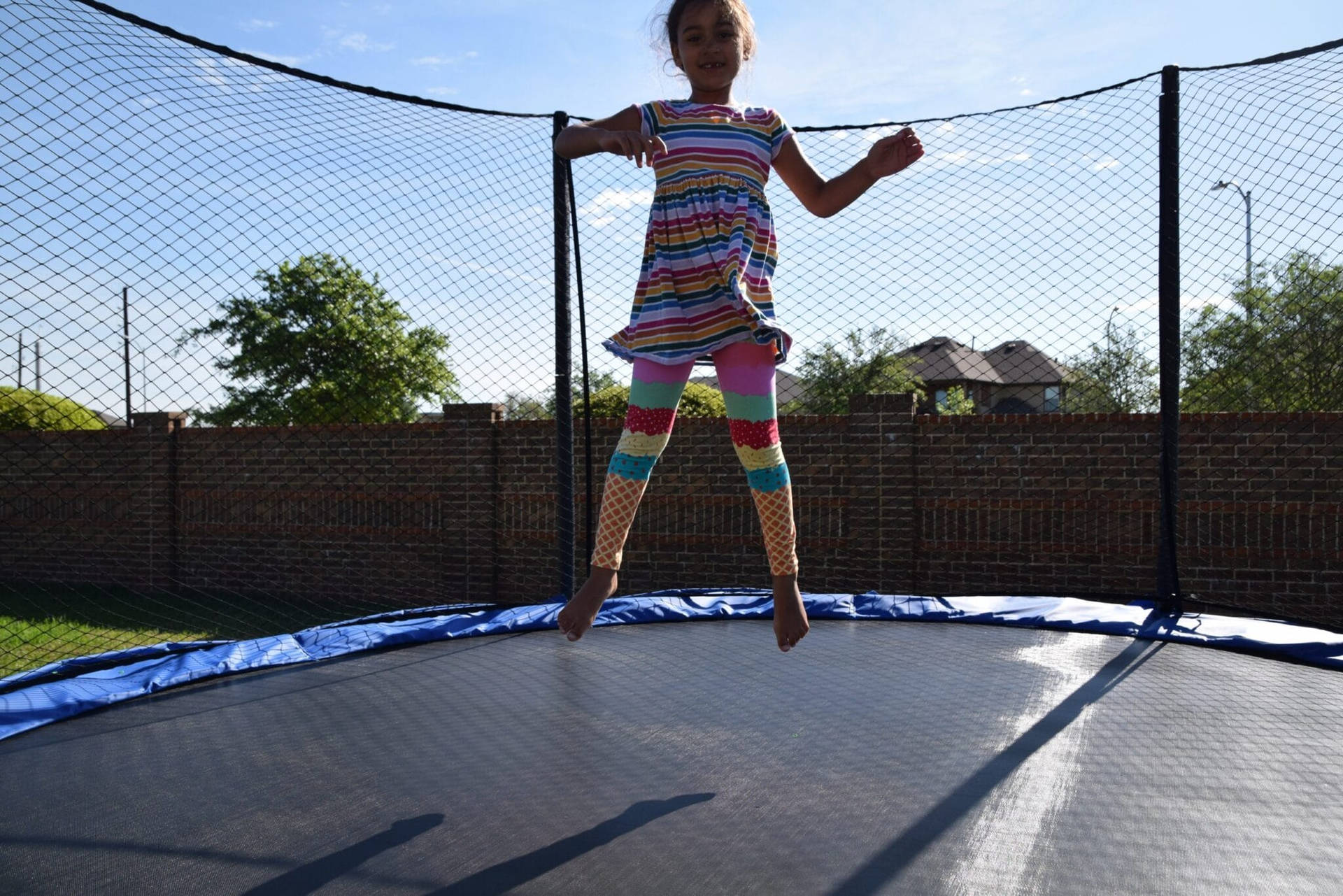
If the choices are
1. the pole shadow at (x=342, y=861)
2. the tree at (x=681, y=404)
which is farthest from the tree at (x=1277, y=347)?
the pole shadow at (x=342, y=861)

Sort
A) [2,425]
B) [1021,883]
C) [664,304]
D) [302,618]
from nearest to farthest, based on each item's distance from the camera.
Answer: [1021,883] → [664,304] → [302,618] → [2,425]

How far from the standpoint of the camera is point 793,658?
1833 millimetres

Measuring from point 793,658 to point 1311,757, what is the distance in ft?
2.76

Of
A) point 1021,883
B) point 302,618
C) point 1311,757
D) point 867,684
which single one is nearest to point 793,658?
point 867,684

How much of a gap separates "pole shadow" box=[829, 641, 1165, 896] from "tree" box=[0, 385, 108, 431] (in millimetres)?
6152

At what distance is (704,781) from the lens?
1.12m

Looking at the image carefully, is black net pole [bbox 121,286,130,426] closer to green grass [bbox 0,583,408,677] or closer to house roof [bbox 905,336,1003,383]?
green grass [bbox 0,583,408,677]

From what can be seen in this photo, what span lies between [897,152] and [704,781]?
3.37 ft

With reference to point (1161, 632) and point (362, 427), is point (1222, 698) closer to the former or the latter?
point (1161, 632)

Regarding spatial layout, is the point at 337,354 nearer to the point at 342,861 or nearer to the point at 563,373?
the point at 563,373

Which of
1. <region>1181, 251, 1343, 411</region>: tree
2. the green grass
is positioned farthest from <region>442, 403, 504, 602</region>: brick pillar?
<region>1181, 251, 1343, 411</region>: tree

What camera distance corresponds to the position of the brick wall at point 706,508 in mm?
4309

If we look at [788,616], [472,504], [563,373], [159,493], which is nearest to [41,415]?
[159,493]

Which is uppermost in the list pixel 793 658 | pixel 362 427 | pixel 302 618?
pixel 362 427
